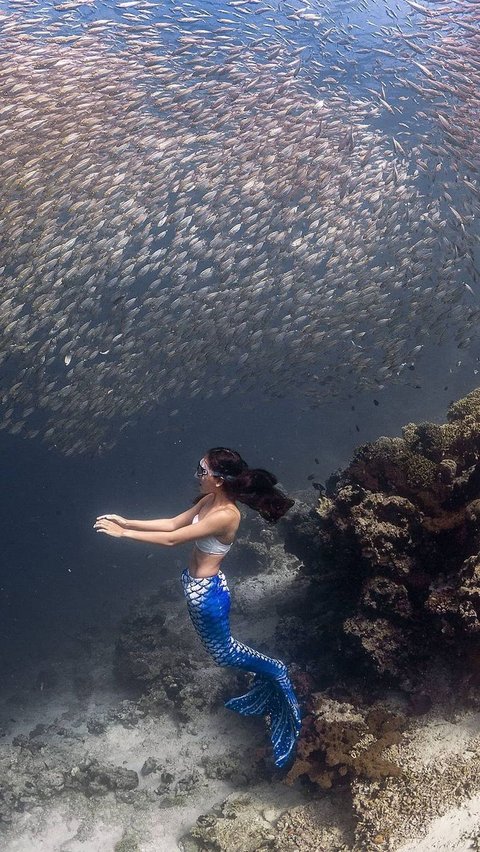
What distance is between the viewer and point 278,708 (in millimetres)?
5359

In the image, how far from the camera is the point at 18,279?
12.5 m

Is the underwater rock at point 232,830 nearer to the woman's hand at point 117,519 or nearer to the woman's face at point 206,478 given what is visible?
the woman's hand at point 117,519

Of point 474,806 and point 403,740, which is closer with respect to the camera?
point 474,806

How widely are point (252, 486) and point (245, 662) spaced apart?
1.97m

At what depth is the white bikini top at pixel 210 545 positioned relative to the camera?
4.02m

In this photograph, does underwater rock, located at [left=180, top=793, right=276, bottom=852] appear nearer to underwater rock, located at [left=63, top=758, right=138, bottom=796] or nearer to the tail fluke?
the tail fluke

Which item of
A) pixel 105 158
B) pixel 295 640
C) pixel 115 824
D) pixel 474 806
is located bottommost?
pixel 115 824

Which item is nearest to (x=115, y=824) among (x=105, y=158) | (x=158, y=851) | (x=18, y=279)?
(x=158, y=851)

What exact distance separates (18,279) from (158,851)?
1124 cm

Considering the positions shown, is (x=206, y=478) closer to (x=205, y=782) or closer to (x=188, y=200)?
(x=205, y=782)

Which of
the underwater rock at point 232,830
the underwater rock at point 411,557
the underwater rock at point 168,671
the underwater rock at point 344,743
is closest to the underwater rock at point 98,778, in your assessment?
the underwater rock at point 168,671

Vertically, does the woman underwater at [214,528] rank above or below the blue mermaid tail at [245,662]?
above

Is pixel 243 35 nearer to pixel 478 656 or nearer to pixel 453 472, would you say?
pixel 453 472

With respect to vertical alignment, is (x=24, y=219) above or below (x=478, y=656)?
above
